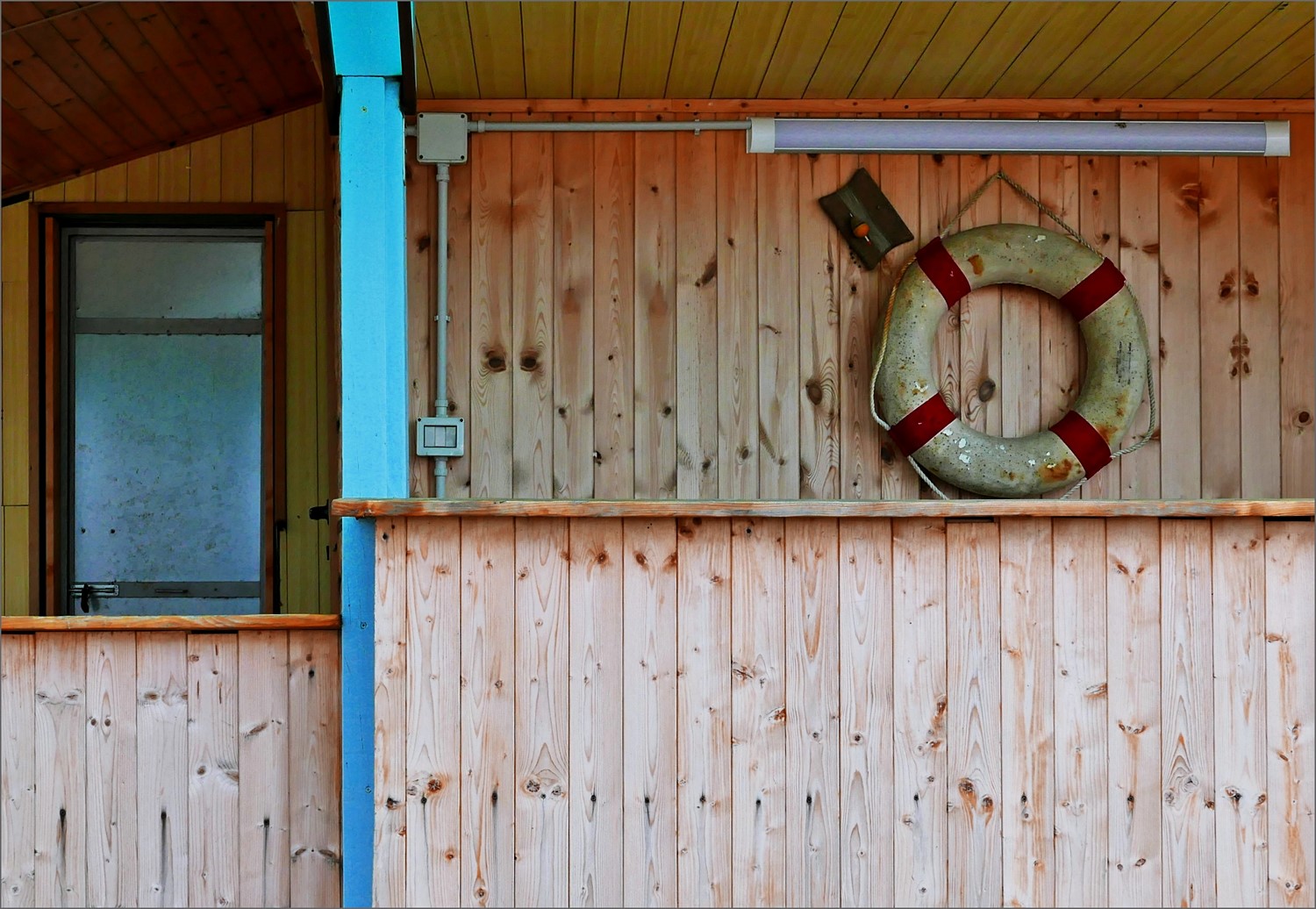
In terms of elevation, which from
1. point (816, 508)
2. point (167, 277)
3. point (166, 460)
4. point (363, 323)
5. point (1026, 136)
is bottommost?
point (816, 508)

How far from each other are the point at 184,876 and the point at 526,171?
1809mm

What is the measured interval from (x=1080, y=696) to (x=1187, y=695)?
0.18 meters

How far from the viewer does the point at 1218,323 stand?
2.93 m

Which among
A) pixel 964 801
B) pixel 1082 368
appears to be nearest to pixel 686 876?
pixel 964 801

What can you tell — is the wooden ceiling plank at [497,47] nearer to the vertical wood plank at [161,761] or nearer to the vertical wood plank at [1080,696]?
the vertical wood plank at [161,761]

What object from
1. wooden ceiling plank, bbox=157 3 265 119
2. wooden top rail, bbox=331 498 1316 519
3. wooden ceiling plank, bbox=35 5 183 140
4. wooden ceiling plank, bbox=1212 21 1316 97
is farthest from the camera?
wooden ceiling plank, bbox=157 3 265 119

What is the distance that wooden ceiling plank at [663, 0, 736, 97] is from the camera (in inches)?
92.3

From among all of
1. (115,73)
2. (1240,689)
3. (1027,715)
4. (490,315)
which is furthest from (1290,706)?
(115,73)

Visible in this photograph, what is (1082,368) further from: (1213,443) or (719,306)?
(719,306)

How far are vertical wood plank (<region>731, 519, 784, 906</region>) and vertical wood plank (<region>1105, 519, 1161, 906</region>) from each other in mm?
529

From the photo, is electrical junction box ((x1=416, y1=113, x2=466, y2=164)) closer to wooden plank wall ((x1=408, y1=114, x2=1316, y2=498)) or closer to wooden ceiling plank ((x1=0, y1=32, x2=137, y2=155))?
wooden plank wall ((x1=408, y1=114, x2=1316, y2=498))

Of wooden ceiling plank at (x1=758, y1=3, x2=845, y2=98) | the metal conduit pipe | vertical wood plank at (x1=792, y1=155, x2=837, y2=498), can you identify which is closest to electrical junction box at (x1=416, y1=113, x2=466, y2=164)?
the metal conduit pipe

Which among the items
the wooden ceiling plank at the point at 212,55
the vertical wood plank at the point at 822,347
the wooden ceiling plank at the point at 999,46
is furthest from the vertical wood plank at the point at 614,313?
the wooden ceiling plank at the point at 212,55

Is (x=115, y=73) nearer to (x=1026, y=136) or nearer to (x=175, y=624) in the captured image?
(x=175, y=624)
